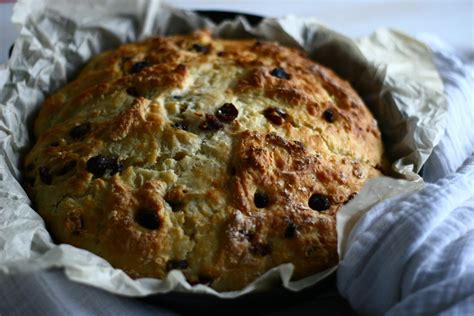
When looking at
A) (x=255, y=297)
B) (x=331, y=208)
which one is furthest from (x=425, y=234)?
(x=255, y=297)

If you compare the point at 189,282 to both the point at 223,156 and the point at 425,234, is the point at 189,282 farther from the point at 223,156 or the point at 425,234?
the point at 425,234

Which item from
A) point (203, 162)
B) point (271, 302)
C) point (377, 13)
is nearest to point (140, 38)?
point (203, 162)

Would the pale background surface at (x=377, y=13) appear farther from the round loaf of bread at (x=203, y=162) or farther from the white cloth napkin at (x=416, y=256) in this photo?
the white cloth napkin at (x=416, y=256)

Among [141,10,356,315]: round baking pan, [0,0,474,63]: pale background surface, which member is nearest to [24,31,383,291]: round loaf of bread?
[141,10,356,315]: round baking pan

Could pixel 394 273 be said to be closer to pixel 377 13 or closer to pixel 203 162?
pixel 203 162

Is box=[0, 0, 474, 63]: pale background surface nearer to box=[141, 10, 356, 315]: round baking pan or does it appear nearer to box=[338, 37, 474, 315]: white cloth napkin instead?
box=[338, 37, 474, 315]: white cloth napkin

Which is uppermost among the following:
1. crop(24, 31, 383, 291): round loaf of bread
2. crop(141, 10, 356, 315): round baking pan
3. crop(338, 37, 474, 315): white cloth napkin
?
crop(338, 37, 474, 315): white cloth napkin
